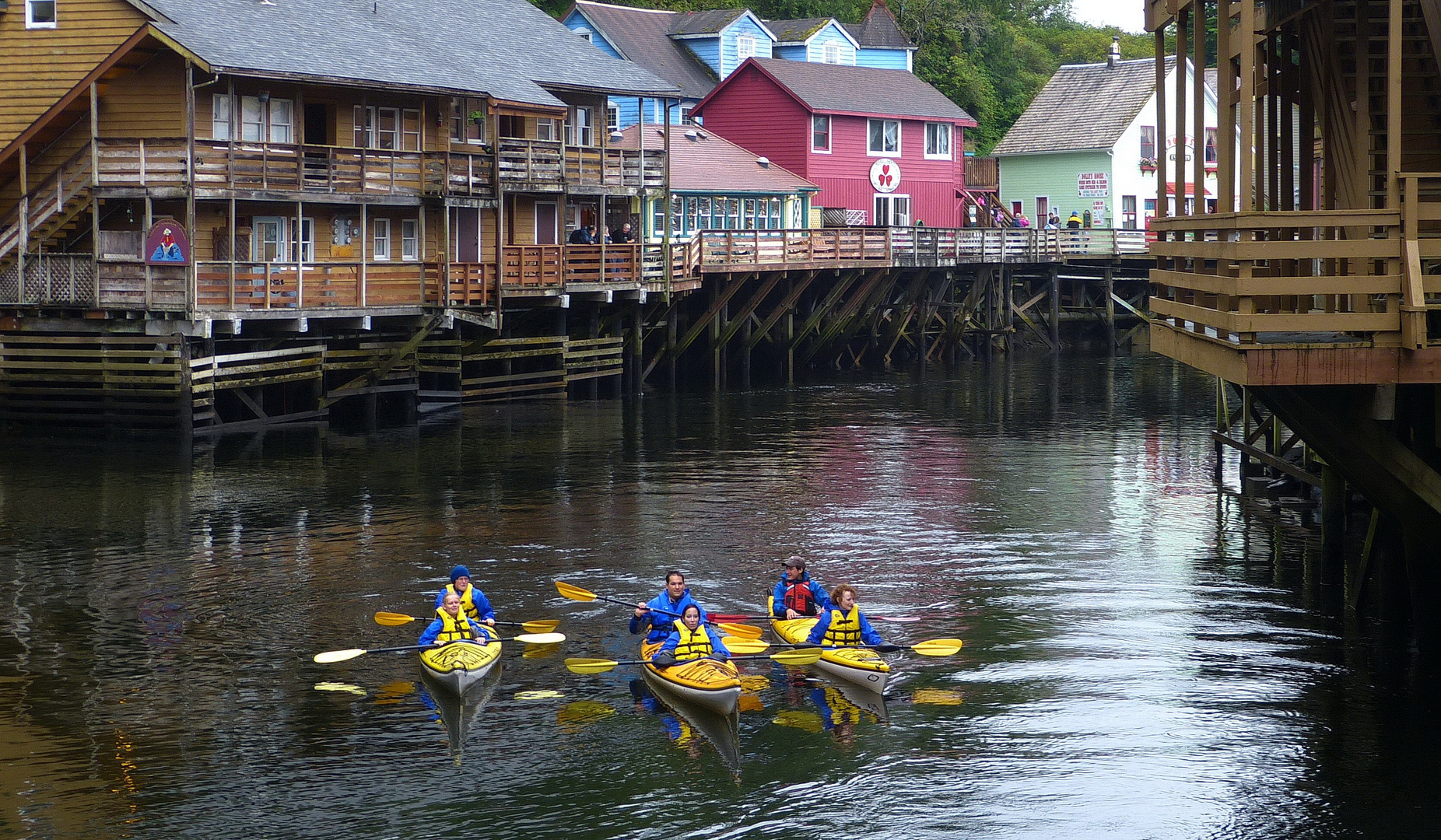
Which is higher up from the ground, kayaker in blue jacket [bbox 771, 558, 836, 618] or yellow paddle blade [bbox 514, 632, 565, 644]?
kayaker in blue jacket [bbox 771, 558, 836, 618]

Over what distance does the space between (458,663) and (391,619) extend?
7.82 ft

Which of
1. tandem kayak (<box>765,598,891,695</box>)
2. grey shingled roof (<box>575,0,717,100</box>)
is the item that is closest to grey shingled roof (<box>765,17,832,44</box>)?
grey shingled roof (<box>575,0,717,100</box>)

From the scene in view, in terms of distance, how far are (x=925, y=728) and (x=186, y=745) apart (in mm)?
6388

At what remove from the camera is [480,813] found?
12.3 meters

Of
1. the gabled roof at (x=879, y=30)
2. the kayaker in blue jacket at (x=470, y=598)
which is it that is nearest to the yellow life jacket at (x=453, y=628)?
the kayaker in blue jacket at (x=470, y=598)

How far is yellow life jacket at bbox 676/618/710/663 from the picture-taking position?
15.6 m

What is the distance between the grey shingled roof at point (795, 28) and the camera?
6888cm

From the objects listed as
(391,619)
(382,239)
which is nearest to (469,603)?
(391,619)

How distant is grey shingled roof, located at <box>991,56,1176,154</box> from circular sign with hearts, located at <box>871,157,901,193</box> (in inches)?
504

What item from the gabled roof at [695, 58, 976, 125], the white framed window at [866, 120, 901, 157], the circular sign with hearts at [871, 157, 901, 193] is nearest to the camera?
the gabled roof at [695, 58, 976, 125]

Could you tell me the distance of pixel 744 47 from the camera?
67938 millimetres

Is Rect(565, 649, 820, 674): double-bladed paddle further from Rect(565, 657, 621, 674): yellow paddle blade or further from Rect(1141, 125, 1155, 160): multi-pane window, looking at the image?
Rect(1141, 125, 1155, 160): multi-pane window

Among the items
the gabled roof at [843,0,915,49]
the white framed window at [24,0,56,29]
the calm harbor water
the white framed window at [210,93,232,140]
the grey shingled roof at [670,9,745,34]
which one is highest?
the gabled roof at [843,0,915,49]

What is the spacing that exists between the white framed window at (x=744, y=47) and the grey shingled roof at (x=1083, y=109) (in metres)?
12.5
